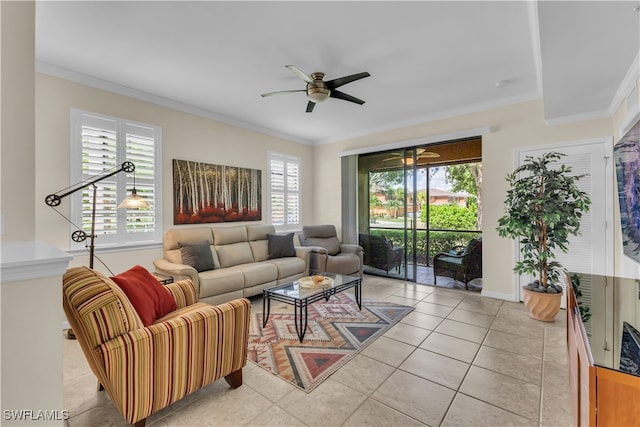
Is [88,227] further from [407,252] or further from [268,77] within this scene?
[407,252]

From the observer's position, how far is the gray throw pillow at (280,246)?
4648 millimetres

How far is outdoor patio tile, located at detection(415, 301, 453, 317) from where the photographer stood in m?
3.46

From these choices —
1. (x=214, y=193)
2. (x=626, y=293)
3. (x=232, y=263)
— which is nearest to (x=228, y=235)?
(x=232, y=263)

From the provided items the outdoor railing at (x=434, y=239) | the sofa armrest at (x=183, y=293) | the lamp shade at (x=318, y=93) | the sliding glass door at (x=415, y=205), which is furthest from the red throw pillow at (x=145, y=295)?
the outdoor railing at (x=434, y=239)

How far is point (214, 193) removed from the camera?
4449mm

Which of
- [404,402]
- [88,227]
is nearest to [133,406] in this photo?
[404,402]

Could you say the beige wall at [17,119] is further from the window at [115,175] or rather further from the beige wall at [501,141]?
the beige wall at [501,141]

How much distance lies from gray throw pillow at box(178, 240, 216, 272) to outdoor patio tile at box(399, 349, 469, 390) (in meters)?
2.65

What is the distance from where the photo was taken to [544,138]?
12.0ft

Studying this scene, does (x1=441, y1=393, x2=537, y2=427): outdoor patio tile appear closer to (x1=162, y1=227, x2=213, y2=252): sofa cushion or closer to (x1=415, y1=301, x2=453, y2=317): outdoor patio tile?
(x1=415, y1=301, x2=453, y2=317): outdoor patio tile

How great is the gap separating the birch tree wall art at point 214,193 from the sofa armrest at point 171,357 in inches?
104

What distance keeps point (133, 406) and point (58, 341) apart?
0.77 m

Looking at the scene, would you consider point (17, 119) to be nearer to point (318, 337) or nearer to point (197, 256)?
point (197, 256)

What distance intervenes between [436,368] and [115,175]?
405 cm
